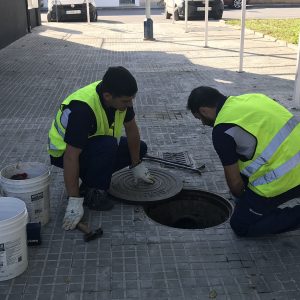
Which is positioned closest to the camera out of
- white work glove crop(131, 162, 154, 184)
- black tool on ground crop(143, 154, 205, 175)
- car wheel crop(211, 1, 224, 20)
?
white work glove crop(131, 162, 154, 184)

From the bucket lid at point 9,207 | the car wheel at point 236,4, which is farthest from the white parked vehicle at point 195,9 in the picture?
the bucket lid at point 9,207

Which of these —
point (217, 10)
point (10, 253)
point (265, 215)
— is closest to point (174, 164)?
point (265, 215)

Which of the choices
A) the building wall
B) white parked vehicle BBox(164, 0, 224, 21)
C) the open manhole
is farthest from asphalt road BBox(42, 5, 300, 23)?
the open manhole

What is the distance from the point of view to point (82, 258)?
126 inches

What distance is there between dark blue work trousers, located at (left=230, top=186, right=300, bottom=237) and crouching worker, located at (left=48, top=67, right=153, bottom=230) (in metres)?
1.09

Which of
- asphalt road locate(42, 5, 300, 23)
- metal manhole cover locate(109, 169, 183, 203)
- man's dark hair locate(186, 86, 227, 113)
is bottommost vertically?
asphalt road locate(42, 5, 300, 23)

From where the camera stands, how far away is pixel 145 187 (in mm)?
4168

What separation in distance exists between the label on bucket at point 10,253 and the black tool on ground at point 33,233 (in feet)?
1.23

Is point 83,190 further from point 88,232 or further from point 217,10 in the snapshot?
point 217,10

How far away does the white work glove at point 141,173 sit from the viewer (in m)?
4.16

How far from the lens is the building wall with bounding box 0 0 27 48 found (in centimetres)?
1333

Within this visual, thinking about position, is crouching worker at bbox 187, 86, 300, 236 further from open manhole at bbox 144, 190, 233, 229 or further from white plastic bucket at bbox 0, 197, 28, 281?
white plastic bucket at bbox 0, 197, 28, 281

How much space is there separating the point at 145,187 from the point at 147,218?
0.47m

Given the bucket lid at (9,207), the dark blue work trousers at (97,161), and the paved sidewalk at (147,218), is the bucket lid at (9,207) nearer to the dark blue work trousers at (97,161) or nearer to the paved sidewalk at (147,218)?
the paved sidewalk at (147,218)
